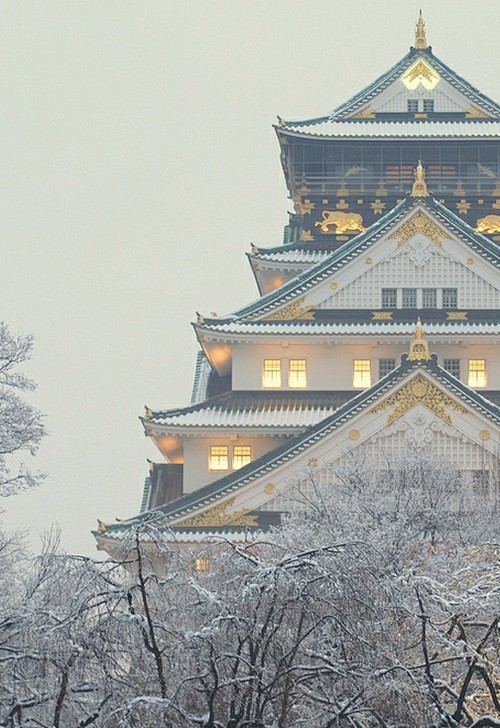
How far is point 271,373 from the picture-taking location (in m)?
62.3

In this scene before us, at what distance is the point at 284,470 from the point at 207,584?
26.8 m

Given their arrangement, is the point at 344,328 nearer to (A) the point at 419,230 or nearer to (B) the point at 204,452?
(A) the point at 419,230

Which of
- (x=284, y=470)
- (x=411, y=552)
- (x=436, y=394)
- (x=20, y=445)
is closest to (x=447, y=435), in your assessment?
(x=436, y=394)

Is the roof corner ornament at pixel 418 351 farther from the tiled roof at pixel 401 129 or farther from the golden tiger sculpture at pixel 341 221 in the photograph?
the tiled roof at pixel 401 129

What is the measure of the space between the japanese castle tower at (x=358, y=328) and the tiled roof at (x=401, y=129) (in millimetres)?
80

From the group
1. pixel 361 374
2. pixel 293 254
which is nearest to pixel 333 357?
pixel 361 374

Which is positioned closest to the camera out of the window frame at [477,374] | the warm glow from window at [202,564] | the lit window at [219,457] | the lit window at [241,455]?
the warm glow from window at [202,564]

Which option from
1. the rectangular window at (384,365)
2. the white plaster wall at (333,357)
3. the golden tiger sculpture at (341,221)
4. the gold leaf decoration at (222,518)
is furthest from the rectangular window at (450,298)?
the gold leaf decoration at (222,518)

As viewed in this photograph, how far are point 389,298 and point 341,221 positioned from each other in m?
8.25

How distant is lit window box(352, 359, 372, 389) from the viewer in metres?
61.6

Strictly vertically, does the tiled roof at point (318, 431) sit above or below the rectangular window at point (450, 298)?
below

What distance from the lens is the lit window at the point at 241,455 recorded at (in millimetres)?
59375

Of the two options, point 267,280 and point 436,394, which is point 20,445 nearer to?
point 436,394

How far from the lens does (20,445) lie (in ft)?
132
